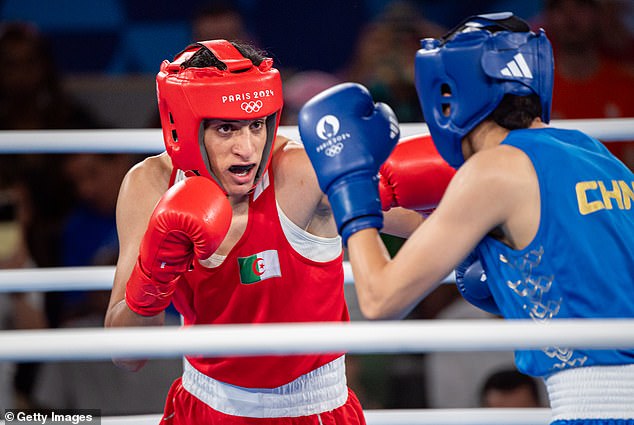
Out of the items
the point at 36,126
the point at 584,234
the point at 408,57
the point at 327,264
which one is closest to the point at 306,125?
the point at 327,264

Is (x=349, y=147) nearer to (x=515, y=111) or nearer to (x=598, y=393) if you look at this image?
(x=515, y=111)

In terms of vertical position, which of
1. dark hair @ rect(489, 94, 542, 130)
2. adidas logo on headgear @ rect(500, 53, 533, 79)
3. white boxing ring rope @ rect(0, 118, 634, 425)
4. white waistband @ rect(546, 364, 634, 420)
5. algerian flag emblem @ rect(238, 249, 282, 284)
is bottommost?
algerian flag emblem @ rect(238, 249, 282, 284)

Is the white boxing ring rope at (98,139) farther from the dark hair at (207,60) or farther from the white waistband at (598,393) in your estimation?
the white waistband at (598,393)

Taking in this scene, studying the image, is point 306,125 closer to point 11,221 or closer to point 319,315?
point 319,315

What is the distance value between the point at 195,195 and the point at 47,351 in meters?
0.60

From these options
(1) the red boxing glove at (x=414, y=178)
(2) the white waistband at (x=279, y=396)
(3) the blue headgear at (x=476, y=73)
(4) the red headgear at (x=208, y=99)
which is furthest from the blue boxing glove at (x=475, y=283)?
(4) the red headgear at (x=208, y=99)

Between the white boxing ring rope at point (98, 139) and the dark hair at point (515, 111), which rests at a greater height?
the dark hair at point (515, 111)

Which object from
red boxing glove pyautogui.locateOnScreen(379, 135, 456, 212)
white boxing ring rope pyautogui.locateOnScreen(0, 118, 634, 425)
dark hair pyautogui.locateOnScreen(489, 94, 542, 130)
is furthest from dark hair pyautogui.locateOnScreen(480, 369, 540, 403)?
white boxing ring rope pyautogui.locateOnScreen(0, 118, 634, 425)

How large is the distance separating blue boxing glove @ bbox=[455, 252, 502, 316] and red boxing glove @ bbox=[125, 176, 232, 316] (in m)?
0.55

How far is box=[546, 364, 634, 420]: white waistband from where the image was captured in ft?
5.05

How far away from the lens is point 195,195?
1.77 m

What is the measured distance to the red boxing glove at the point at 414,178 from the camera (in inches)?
77.9

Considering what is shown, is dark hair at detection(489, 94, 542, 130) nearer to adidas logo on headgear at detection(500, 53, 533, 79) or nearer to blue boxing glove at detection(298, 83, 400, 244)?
adidas logo on headgear at detection(500, 53, 533, 79)

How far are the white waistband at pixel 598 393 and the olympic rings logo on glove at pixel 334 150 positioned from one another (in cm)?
61
